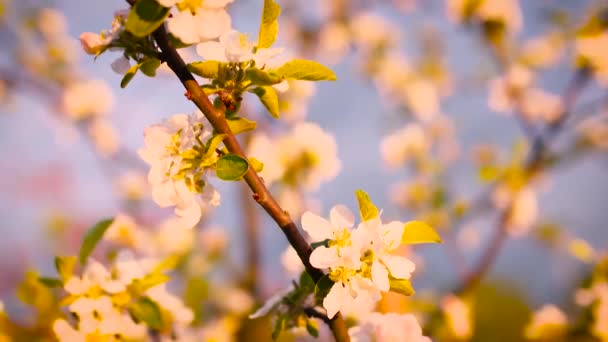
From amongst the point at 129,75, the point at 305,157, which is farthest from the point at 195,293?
the point at 129,75

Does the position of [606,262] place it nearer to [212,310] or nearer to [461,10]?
[461,10]

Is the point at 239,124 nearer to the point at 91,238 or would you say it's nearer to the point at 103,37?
the point at 103,37

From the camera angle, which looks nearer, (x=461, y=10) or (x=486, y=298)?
(x=461, y=10)

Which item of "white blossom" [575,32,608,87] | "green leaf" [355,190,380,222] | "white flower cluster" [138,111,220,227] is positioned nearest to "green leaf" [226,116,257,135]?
"white flower cluster" [138,111,220,227]

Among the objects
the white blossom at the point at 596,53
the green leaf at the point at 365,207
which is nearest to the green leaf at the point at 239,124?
the green leaf at the point at 365,207

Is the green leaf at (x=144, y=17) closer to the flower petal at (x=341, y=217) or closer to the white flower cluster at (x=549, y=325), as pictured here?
the flower petal at (x=341, y=217)

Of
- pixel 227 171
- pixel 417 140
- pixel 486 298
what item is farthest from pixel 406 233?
pixel 486 298

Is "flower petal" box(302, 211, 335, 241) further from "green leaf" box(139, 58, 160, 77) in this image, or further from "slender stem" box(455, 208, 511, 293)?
"slender stem" box(455, 208, 511, 293)

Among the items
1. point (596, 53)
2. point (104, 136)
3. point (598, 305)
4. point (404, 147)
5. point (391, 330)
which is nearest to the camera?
point (391, 330)
